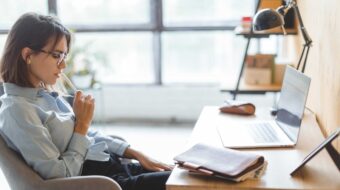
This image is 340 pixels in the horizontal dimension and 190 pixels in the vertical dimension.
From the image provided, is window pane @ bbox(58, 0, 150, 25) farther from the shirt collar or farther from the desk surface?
the shirt collar

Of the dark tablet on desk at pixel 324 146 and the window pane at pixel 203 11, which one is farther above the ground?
the window pane at pixel 203 11

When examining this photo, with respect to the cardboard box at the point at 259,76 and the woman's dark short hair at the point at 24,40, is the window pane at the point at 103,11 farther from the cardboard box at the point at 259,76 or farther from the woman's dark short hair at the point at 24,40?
the woman's dark short hair at the point at 24,40

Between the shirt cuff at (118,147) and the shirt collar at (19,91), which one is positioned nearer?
the shirt collar at (19,91)

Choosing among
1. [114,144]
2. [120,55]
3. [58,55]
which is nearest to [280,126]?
[114,144]

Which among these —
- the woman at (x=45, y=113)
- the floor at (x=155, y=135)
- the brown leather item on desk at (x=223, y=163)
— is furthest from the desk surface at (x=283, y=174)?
the floor at (x=155, y=135)

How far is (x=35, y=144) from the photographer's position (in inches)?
60.9

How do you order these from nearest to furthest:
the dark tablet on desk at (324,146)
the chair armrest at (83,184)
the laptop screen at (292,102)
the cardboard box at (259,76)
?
the dark tablet on desk at (324,146), the chair armrest at (83,184), the laptop screen at (292,102), the cardboard box at (259,76)

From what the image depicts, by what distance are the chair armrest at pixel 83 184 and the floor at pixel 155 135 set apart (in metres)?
1.85

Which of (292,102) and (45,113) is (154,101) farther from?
(45,113)

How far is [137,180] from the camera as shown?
1749 mm

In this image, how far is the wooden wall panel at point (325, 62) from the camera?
179 cm

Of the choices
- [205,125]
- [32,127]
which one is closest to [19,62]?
[32,127]

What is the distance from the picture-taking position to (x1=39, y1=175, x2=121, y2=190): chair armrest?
1.54 metres

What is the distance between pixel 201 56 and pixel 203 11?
398 mm
